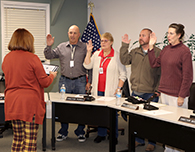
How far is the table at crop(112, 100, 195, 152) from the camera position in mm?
2451

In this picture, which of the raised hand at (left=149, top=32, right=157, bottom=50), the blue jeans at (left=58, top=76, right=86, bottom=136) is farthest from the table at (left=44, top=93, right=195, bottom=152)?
the raised hand at (left=149, top=32, right=157, bottom=50)

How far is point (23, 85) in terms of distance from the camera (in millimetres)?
2508

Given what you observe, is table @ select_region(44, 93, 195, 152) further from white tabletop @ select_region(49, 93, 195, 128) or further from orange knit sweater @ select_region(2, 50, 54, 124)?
orange knit sweater @ select_region(2, 50, 54, 124)

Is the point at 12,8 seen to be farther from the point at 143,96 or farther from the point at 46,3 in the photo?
the point at 143,96

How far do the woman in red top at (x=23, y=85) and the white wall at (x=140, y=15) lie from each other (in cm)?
259

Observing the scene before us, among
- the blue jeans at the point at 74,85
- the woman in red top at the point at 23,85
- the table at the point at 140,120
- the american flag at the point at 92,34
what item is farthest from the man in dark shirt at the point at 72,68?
the american flag at the point at 92,34

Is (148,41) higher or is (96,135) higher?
(148,41)

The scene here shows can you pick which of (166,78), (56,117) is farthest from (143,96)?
(56,117)

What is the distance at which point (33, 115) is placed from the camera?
2.60 meters

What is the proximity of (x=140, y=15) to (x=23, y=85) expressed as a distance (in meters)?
3.27

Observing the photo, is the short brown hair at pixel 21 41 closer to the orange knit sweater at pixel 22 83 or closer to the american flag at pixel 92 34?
the orange knit sweater at pixel 22 83

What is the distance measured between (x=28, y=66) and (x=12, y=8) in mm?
3983

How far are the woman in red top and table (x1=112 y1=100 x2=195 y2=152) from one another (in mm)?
1049

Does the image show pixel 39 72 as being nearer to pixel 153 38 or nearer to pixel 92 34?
pixel 153 38
